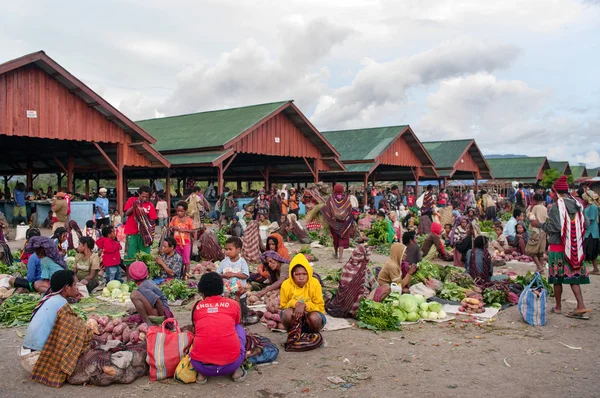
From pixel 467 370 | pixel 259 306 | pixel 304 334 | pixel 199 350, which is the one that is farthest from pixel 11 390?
pixel 467 370

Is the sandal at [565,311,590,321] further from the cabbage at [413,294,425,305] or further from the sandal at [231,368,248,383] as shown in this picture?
the sandal at [231,368,248,383]

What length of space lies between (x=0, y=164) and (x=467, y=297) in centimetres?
2667

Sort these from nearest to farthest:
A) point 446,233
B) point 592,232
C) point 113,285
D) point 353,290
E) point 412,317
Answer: point 412,317 < point 353,290 < point 113,285 < point 592,232 < point 446,233

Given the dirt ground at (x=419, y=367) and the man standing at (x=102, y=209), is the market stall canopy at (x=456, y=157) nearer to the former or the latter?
the man standing at (x=102, y=209)

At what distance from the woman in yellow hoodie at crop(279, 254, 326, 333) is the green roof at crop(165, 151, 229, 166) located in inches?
479

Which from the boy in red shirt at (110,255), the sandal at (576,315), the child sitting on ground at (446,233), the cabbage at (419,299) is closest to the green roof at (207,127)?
the child sitting on ground at (446,233)

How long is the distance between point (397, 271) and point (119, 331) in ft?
13.5

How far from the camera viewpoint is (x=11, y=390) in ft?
14.8

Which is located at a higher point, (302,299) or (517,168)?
(517,168)

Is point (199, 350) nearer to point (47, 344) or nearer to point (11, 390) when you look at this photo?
point (47, 344)

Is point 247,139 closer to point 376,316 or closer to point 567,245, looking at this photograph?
point 376,316

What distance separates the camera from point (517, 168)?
4291cm

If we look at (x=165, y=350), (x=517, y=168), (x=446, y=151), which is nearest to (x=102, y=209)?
(x=165, y=350)

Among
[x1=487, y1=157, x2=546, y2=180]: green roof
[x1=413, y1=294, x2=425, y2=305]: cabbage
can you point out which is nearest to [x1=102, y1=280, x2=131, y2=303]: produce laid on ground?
[x1=413, y1=294, x2=425, y2=305]: cabbage
